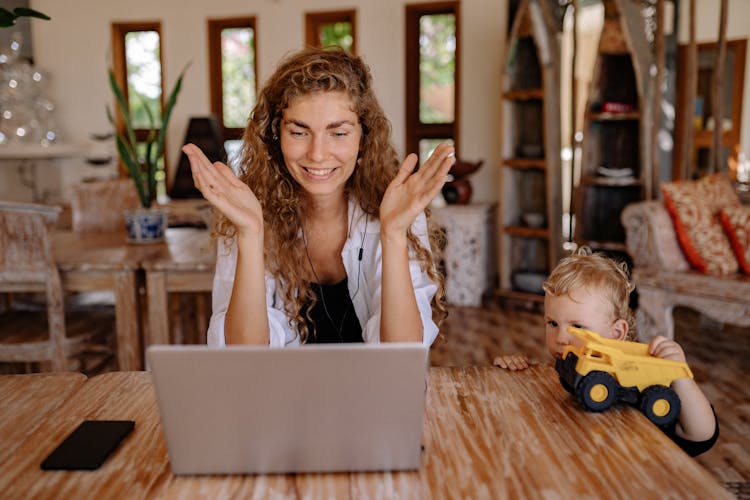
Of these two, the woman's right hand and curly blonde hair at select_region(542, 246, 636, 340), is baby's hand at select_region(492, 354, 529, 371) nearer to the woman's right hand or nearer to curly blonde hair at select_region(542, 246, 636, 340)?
curly blonde hair at select_region(542, 246, 636, 340)

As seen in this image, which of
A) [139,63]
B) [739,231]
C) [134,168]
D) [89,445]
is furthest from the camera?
[139,63]

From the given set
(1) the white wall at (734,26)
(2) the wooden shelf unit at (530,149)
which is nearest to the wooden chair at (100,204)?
(2) the wooden shelf unit at (530,149)

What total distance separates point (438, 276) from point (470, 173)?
3.25 m

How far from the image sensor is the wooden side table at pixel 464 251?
4.68 m

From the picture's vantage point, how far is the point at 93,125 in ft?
20.1

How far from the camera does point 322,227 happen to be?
184 centimetres

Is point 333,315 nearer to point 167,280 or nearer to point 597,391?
point 597,391

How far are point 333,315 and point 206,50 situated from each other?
4.66 m

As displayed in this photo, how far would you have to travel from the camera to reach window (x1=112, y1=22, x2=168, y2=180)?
608 centimetres

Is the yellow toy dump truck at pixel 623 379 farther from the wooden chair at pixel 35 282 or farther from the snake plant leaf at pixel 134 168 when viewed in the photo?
the snake plant leaf at pixel 134 168

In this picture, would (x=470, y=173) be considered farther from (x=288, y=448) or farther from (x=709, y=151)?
(x=288, y=448)

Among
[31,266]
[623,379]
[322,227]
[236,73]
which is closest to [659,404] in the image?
[623,379]

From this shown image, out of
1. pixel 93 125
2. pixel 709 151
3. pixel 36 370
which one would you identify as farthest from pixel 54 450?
pixel 93 125

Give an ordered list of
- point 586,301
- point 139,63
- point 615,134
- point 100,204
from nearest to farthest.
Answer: point 586,301, point 100,204, point 615,134, point 139,63
